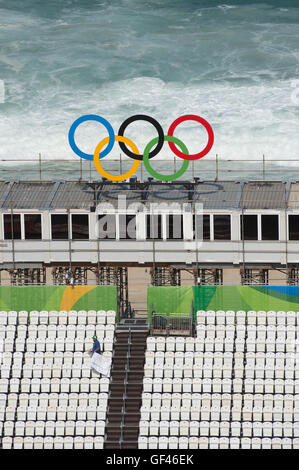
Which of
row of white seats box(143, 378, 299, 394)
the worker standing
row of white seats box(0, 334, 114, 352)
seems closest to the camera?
row of white seats box(143, 378, 299, 394)

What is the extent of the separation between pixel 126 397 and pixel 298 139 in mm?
76212

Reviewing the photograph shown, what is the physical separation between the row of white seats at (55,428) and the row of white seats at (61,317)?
683 centimetres

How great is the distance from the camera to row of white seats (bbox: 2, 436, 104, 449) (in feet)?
205

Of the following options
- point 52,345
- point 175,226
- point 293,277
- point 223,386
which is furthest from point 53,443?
point 293,277

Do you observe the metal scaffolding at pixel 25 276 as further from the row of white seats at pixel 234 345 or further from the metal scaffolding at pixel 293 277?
the metal scaffolding at pixel 293 277

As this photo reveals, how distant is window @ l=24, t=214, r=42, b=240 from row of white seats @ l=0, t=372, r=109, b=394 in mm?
9846

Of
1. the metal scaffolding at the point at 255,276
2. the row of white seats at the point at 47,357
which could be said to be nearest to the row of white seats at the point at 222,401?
the row of white seats at the point at 47,357

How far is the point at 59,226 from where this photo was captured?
7175 cm

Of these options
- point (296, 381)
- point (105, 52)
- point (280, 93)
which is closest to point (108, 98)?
point (105, 52)

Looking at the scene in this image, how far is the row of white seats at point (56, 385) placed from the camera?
6500 cm

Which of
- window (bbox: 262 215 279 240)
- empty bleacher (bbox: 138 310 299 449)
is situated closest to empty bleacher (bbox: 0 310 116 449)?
empty bleacher (bbox: 138 310 299 449)

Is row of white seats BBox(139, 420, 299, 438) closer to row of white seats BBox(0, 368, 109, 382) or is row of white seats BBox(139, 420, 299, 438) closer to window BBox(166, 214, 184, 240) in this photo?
row of white seats BBox(0, 368, 109, 382)

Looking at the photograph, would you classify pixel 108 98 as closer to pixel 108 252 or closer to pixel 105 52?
pixel 105 52

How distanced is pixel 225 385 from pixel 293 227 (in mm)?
10787
